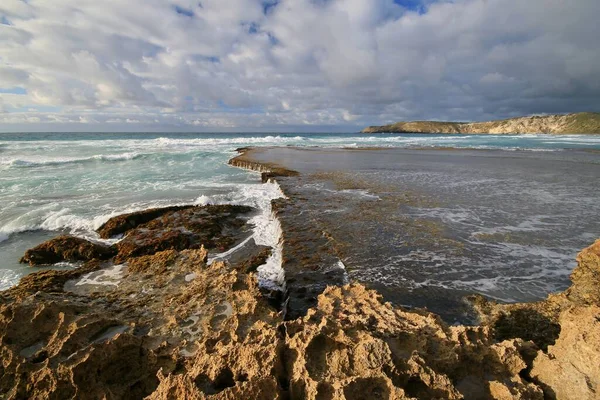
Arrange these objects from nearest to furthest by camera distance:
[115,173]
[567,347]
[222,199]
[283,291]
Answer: [567,347] → [283,291] → [222,199] → [115,173]

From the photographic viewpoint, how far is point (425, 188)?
1464 cm

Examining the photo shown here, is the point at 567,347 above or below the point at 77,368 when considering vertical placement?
above

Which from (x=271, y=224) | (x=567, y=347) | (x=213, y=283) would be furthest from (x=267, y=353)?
(x=271, y=224)

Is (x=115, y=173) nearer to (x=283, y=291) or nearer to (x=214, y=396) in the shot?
(x=283, y=291)

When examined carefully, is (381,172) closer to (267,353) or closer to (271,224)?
(271,224)

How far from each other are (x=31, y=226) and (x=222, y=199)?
6.50 m

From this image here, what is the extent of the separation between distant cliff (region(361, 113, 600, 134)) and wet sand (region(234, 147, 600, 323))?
12788 cm

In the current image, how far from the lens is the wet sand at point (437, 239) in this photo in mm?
5844

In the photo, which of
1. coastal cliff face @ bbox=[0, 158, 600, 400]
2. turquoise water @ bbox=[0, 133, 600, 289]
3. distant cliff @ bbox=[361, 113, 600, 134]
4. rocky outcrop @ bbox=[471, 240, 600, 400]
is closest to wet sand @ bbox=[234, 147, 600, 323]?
rocky outcrop @ bbox=[471, 240, 600, 400]

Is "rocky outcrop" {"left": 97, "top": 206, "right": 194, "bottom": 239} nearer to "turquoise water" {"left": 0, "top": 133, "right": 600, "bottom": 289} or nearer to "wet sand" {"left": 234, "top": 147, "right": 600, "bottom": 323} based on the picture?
"turquoise water" {"left": 0, "top": 133, "right": 600, "bottom": 289}

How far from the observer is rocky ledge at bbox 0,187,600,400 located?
2678mm

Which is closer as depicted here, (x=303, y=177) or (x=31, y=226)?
(x=31, y=226)

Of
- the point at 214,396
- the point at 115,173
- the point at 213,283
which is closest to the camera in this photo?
the point at 214,396

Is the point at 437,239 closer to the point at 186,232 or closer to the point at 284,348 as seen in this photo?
the point at 284,348
